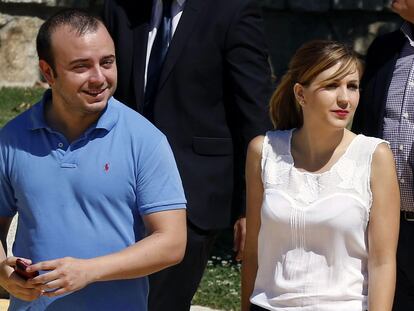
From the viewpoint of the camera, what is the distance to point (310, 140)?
12.6 ft

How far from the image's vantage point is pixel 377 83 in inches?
184

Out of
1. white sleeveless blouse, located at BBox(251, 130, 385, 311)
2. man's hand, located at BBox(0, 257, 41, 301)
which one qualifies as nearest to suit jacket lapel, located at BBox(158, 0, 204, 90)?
white sleeveless blouse, located at BBox(251, 130, 385, 311)

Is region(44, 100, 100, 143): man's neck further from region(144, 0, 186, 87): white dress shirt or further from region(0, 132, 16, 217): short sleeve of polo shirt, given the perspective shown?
region(144, 0, 186, 87): white dress shirt

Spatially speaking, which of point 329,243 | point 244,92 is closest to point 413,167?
point 244,92

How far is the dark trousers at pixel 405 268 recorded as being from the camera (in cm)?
457

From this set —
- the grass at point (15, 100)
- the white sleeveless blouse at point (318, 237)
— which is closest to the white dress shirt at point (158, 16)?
the white sleeveless blouse at point (318, 237)

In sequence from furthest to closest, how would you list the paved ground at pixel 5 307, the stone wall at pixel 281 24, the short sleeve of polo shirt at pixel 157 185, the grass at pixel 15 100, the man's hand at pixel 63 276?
the stone wall at pixel 281 24 < the grass at pixel 15 100 < the paved ground at pixel 5 307 < the short sleeve of polo shirt at pixel 157 185 < the man's hand at pixel 63 276

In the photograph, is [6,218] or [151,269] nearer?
[151,269]

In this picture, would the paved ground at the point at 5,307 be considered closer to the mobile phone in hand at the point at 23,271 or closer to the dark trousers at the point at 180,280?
the dark trousers at the point at 180,280

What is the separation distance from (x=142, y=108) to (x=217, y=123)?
29 centimetres

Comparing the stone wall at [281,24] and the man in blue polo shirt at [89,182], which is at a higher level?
the man in blue polo shirt at [89,182]

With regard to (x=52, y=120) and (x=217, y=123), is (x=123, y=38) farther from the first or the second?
(x=52, y=120)

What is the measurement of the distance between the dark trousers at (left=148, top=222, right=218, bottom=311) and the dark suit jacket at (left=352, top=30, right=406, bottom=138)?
0.77 meters

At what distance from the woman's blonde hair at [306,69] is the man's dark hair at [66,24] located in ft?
2.54
